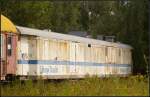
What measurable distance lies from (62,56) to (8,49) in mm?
5150

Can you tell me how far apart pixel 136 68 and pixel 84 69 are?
1320 cm

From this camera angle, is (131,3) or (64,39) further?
(131,3)

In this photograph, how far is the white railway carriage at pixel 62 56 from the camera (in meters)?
19.7

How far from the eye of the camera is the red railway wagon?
17.4 metres

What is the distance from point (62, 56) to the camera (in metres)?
22.8

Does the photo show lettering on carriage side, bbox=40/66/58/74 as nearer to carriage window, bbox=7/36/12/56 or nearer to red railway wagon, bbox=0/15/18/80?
red railway wagon, bbox=0/15/18/80

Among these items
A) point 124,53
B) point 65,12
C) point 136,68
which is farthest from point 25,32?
point 65,12

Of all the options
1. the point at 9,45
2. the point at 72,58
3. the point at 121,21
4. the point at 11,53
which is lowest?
the point at 72,58

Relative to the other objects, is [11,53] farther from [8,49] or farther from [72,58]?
[72,58]

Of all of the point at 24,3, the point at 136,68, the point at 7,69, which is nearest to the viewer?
the point at 7,69

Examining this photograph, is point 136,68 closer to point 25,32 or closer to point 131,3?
point 131,3

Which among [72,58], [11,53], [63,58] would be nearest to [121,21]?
[72,58]

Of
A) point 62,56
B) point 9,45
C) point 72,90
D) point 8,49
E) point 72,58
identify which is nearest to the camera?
point 72,90

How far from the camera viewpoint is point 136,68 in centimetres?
3797
